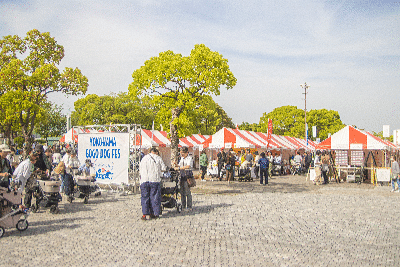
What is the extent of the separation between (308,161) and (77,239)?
21892mm

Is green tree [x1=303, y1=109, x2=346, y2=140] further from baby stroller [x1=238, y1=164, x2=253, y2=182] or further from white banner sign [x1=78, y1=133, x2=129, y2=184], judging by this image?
white banner sign [x1=78, y1=133, x2=129, y2=184]

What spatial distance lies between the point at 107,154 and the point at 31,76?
1054 centimetres

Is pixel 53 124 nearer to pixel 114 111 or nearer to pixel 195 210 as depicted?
pixel 114 111

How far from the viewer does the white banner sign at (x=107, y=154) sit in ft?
47.0

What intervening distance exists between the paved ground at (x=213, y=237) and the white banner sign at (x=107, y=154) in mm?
2890

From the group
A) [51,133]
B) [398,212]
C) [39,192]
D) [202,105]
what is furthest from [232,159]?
[51,133]

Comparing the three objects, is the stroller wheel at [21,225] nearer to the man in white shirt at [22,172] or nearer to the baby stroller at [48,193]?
the man in white shirt at [22,172]

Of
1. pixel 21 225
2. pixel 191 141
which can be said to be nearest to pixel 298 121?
pixel 191 141

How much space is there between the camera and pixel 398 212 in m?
10.4

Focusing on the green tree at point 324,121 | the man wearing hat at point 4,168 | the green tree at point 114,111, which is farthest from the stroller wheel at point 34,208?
the green tree at point 324,121

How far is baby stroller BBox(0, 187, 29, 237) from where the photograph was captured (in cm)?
712

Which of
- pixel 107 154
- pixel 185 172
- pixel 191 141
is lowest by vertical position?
pixel 185 172

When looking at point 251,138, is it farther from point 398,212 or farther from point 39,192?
point 39,192

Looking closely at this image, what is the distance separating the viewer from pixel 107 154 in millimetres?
14602
